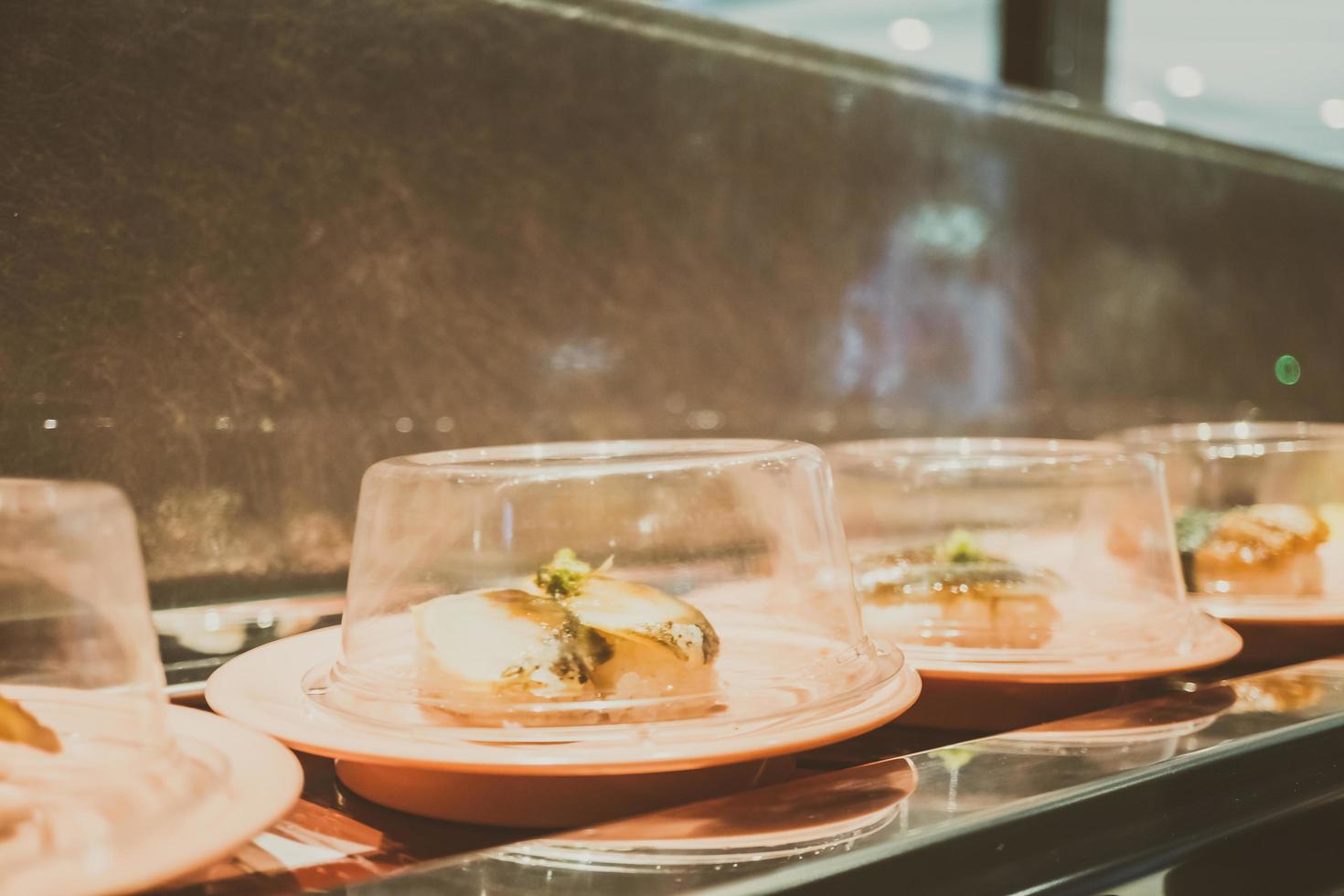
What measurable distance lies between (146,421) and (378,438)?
0.18 meters

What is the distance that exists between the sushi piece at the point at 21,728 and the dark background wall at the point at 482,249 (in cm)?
40

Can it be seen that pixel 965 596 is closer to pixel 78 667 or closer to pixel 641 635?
pixel 641 635

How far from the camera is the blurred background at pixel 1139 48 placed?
166 cm

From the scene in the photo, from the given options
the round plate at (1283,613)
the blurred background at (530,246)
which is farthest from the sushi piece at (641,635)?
the round plate at (1283,613)

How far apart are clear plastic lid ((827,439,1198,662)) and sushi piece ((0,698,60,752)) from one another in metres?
0.44

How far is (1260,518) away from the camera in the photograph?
941 millimetres

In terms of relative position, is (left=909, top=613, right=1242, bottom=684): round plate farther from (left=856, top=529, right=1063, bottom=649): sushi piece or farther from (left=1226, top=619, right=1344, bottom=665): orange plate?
(left=1226, top=619, right=1344, bottom=665): orange plate

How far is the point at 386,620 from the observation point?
2.02ft

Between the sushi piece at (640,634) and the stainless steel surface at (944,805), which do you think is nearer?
the stainless steel surface at (944,805)

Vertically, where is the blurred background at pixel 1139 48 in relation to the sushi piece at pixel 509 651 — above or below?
above

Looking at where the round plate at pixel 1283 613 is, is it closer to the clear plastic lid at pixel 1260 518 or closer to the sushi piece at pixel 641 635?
the clear plastic lid at pixel 1260 518

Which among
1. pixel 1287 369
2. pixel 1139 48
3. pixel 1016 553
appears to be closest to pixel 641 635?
pixel 1016 553

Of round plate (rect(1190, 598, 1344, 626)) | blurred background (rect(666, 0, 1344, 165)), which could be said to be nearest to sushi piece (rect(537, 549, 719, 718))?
round plate (rect(1190, 598, 1344, 626))

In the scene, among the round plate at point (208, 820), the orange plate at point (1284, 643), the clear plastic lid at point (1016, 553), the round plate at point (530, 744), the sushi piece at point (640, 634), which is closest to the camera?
the round plate at point (208, 820)
